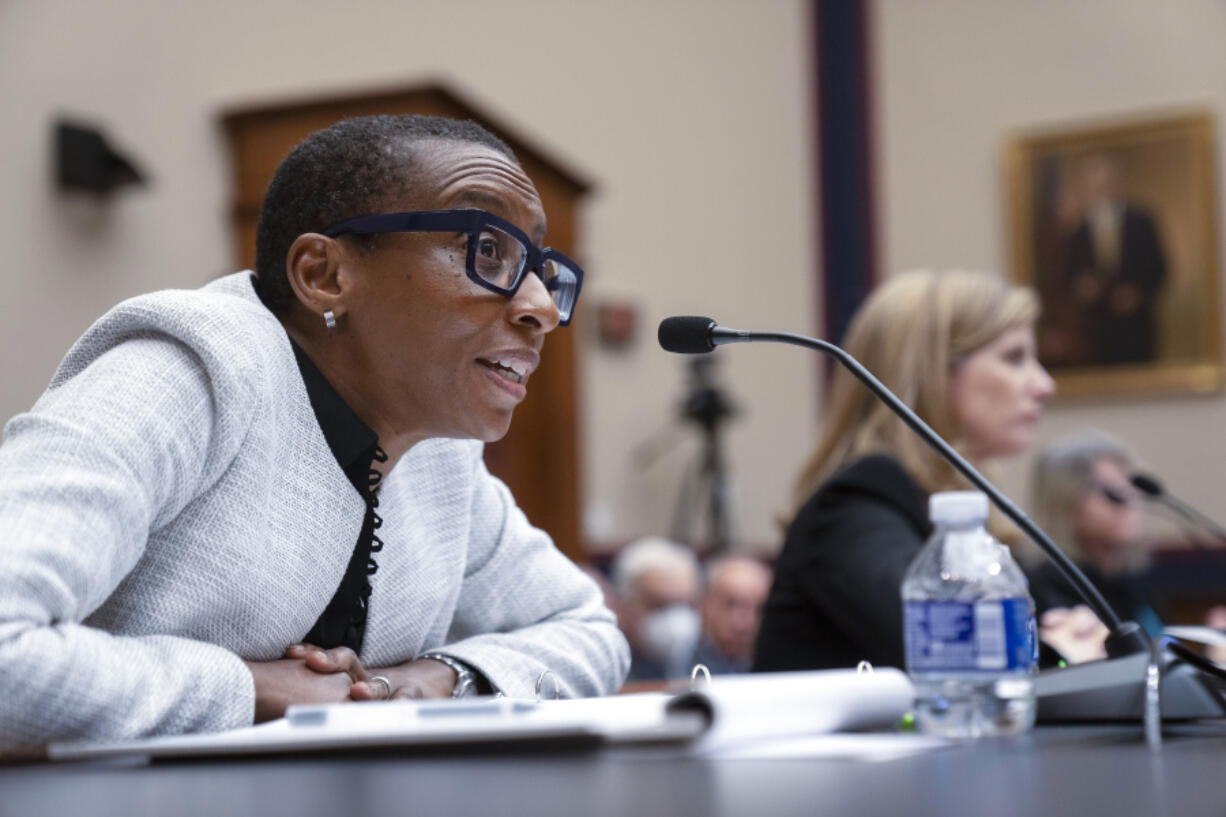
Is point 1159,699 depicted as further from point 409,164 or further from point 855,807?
point 409,164

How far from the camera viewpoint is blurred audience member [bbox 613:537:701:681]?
4.38 m

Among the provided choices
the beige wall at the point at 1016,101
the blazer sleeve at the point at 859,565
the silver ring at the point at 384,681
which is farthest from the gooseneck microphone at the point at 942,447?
the beige wall at the point at 1016,101

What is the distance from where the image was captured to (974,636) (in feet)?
3.51

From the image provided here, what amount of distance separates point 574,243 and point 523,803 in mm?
5013

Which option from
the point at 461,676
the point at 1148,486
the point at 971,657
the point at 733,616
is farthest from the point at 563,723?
the point at 733,616

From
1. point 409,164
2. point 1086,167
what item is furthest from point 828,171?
point 409,164

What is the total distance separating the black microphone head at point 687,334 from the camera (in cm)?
133

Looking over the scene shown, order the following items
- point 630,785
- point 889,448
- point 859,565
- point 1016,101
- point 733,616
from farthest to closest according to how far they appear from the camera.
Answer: point 1016,101 < point 733,616 < point 889,448 < point 859,565 < point 630,785

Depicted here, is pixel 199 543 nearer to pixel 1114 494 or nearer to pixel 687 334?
pixel 687 334

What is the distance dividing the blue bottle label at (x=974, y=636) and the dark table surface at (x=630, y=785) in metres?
0.21

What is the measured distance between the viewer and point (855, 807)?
24.5 inches

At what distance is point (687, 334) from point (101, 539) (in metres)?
0.56

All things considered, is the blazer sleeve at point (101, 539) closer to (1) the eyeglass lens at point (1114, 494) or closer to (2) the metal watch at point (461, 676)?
(2) the metal watch at point (461, 676)

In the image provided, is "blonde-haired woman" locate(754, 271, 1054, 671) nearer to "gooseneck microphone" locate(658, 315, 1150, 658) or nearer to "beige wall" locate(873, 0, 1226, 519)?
"gooseneck microphone" locate(658, 315, 1150, 658)
